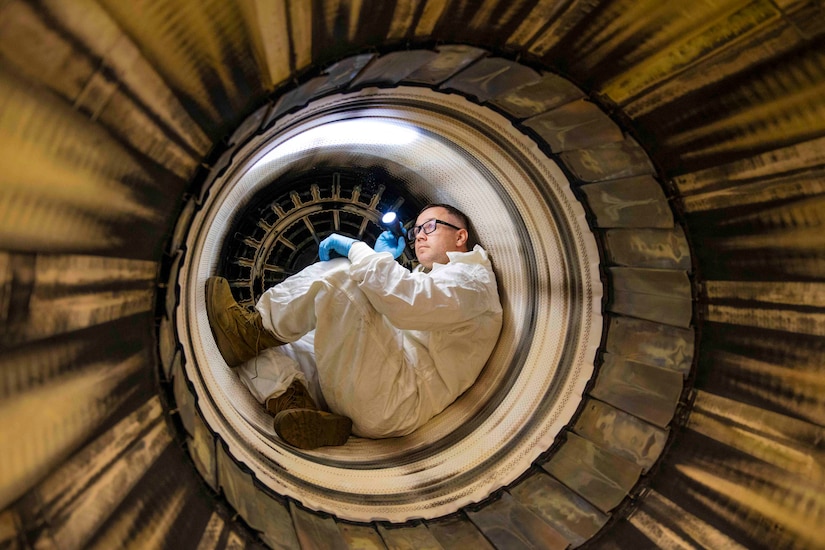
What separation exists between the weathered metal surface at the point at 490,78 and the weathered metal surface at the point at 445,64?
0.03 meters

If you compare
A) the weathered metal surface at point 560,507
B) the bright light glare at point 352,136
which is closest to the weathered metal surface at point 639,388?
the weathered metal surface at point 560,507

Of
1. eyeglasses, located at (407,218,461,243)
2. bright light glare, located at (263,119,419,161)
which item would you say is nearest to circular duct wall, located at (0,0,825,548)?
bright light glare, located at (263,119,419,161)

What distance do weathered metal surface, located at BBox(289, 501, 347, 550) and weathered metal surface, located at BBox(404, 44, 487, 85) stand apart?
1.15 metres

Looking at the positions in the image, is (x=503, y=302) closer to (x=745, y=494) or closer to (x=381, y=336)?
(x=381, y=336)

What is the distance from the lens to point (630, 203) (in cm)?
173

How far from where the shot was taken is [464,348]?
2.25 m

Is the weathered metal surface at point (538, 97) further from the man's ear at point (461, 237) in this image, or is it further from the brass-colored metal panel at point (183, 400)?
the brass-colored metal panel at point (183, 400)

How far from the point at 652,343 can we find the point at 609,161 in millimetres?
564

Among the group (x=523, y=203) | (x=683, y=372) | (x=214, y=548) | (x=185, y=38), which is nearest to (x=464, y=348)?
(x=523, y=203)

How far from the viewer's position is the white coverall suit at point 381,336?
1967 mm

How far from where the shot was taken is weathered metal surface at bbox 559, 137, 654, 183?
1599mm

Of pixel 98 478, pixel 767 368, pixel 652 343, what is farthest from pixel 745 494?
pixel 98 478

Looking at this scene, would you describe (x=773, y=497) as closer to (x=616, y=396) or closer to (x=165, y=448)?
(x=616, y=396)

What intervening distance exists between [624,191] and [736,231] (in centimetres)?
32
